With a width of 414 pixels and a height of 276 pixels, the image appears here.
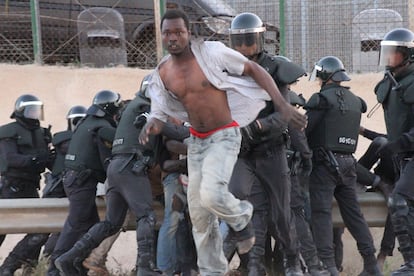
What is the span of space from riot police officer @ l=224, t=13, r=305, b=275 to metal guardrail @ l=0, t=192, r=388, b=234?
1.42m

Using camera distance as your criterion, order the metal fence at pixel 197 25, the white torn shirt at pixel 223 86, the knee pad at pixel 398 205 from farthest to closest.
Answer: the metal fence at pixel 197 25 → the knee pad at pixel 398 205 → the white torn shirt at pixel 223 86

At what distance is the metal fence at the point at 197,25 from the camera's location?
15336 millimetres

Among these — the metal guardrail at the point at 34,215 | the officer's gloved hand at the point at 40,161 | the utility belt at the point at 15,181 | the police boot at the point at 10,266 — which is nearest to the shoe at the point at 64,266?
the metal guardrail at the point at 34,215

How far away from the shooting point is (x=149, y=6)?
15.6 metres

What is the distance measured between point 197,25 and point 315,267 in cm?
661

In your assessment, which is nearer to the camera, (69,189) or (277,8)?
(69,189)

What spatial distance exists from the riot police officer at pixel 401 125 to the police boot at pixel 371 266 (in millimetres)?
644

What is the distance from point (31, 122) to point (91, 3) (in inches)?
222

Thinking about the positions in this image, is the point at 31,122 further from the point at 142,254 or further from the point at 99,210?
the point at 142,254

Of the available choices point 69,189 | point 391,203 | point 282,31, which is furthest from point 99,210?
point 282,31

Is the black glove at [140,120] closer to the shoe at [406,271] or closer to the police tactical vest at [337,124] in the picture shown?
the police tactical vest at [337,124]

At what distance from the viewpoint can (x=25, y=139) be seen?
1077cm

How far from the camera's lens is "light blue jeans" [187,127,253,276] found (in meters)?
7.53

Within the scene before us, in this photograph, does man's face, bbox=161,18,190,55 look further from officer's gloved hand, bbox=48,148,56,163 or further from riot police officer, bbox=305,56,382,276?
officer's gloved hand, bbox=48,148,56,163
